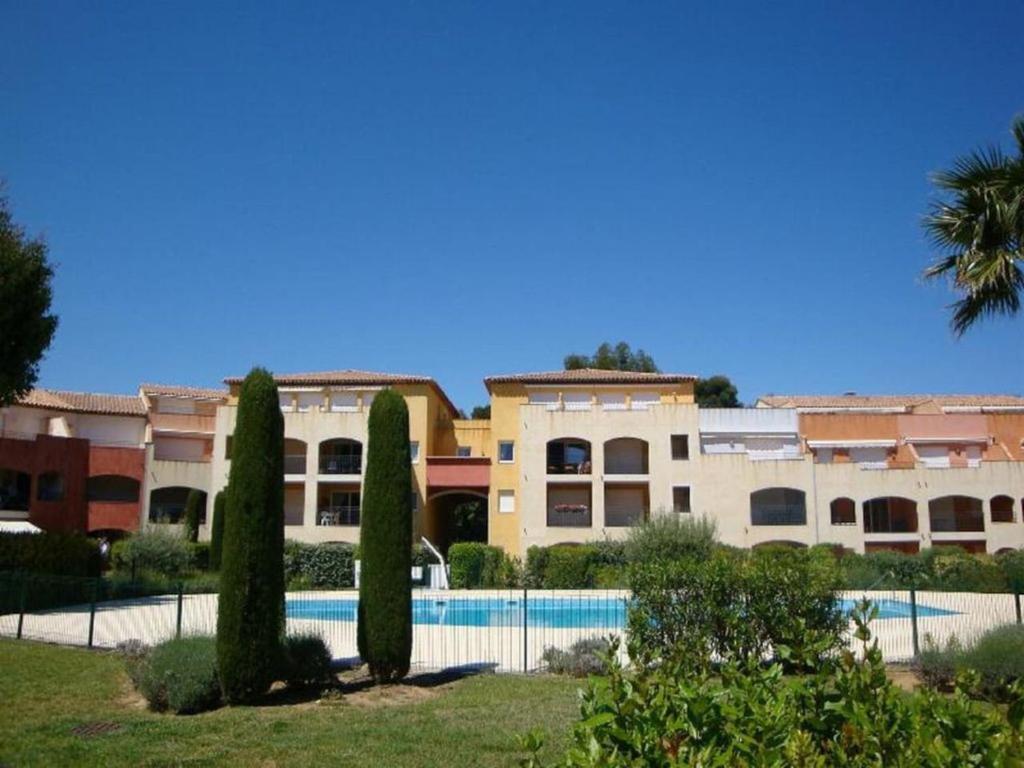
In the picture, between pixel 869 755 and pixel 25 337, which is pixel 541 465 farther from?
pixel 869 755

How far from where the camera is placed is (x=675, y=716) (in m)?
3.59

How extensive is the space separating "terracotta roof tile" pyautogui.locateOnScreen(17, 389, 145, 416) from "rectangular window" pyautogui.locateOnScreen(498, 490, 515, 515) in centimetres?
2448

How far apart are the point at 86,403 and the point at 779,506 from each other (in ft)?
131

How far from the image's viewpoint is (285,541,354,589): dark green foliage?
115 feet

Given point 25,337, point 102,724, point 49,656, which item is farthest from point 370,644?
point 25,337

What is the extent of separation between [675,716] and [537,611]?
771 inches

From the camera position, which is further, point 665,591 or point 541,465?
point 541,465

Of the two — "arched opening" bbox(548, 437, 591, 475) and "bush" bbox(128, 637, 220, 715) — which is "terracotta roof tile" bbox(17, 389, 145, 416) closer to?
"arched opening" bbox(548, 437, 591, 475)

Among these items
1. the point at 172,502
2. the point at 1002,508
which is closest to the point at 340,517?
A: the point at 172,502

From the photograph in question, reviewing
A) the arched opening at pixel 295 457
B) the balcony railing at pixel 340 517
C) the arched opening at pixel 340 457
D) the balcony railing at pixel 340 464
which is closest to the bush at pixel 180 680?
the balcony railing at pixel 340 517

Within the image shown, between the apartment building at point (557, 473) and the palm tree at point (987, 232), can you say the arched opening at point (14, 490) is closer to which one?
the apartment building at point (557, 473)

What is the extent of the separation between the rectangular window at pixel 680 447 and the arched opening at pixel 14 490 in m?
31.0

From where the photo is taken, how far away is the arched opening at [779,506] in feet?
139

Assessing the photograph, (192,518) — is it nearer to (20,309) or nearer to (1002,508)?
(20,309)
